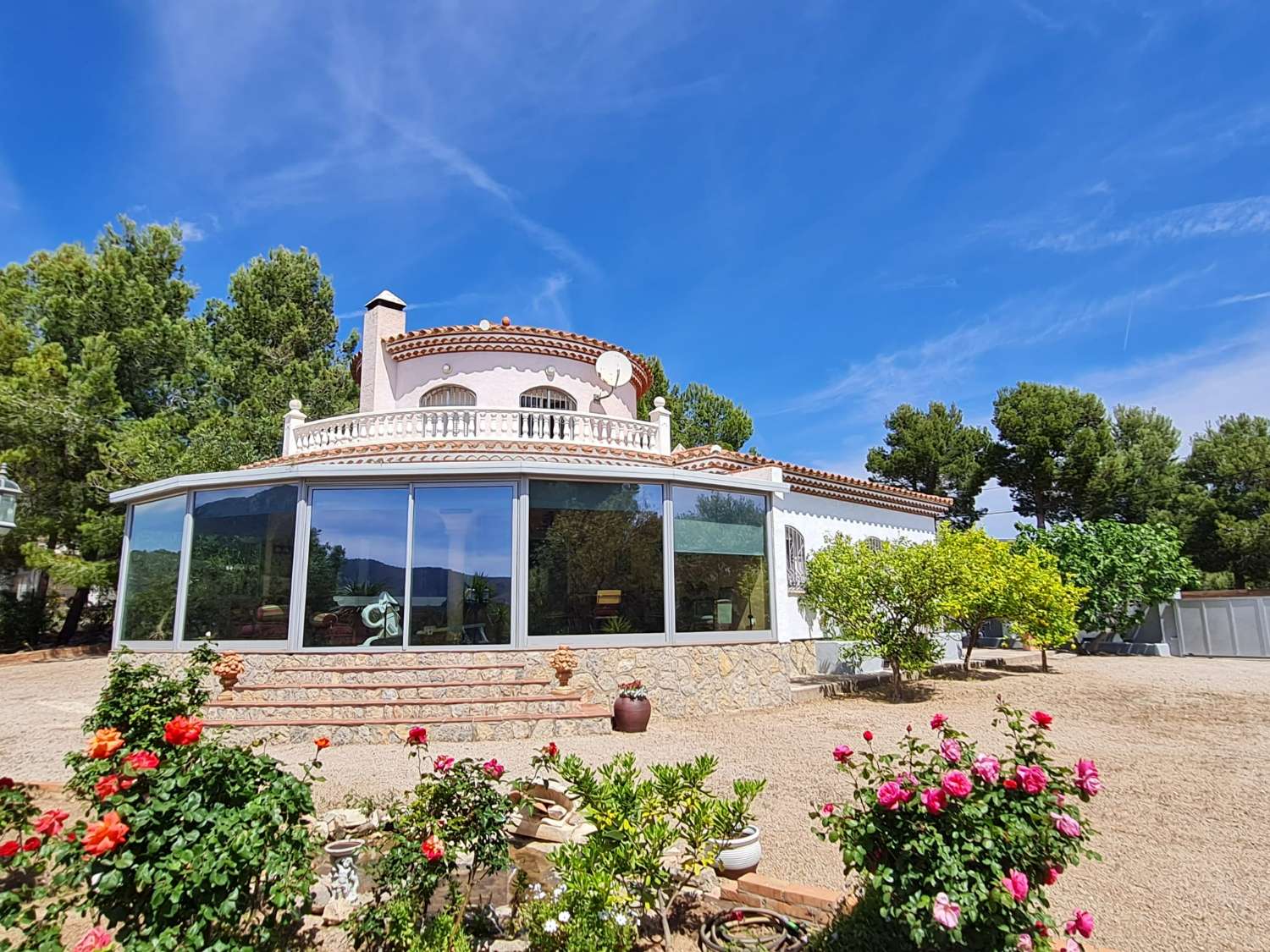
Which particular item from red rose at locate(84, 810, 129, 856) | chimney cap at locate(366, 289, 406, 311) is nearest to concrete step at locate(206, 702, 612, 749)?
red rose at locate(84, 810, 129, 856)

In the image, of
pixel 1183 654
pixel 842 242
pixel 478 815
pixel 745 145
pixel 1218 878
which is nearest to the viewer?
pixel 478 815

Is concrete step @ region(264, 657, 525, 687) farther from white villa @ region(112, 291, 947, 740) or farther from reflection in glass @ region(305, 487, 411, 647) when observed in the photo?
reflection in glass @ region(305, 487, 411, 647)

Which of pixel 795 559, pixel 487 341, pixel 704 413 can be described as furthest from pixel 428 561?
pixel 704 413

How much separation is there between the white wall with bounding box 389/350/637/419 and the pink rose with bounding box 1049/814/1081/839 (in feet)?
51.3

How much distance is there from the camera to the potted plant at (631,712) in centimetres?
962

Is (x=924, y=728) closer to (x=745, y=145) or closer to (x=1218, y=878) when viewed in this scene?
A: (x=1218, y=878)

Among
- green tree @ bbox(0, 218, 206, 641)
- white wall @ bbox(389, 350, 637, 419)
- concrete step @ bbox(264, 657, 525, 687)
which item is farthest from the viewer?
green tree @ bbox(0, 218, 206, 641)

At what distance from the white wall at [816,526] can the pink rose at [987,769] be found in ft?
34.0

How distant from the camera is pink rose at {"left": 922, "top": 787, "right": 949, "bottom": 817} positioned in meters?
2.91

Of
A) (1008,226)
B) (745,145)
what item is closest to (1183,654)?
(1008,226)

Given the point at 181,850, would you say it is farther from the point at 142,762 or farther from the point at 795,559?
the point at 795,559

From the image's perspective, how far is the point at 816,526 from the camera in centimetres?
1730

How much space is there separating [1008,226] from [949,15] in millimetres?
5302

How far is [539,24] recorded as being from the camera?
36.6ft
